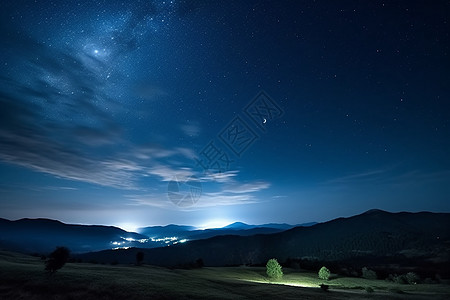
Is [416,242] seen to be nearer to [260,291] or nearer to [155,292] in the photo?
[260,291]

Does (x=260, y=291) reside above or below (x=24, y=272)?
below

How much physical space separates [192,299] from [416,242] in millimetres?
224279

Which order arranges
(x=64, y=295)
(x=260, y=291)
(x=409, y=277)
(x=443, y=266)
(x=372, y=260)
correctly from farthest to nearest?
1. (x=372, y=260)
2. (x=443, y=266)
3. (x=409, y=277)
4. (x=260, y=291)
5. (x=64, y=295)

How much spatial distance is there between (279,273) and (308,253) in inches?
6034

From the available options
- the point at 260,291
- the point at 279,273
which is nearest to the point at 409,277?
the point at 279,273

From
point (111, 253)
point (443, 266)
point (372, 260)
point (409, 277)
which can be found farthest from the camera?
point (111, 253)

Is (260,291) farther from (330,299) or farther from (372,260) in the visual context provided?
(372,260)

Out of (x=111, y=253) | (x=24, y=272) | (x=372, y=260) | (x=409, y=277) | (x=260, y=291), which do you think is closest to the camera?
(x=24, y=272)

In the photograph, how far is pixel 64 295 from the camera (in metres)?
23.3

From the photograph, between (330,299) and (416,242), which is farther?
(416,242)

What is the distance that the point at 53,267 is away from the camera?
29641 mm

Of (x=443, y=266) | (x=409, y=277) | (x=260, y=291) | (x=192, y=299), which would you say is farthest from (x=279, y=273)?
(x=443, y=266)

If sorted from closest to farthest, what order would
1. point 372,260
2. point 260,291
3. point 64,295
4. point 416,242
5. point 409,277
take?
point 64,295 → point 260,291 → point 409,277 → point 372,260 → point 416,242

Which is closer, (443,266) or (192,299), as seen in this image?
(192,299)
